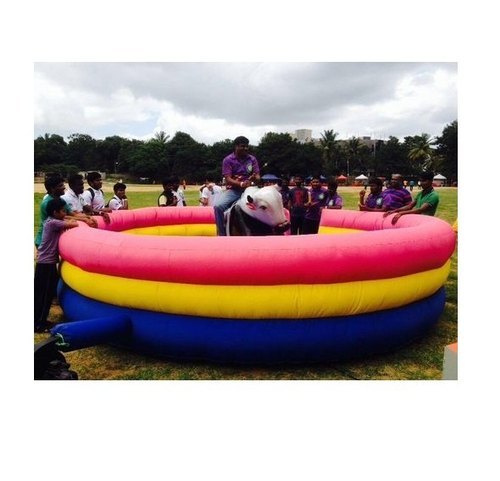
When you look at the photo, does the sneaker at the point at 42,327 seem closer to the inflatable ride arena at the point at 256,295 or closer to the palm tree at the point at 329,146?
the inflatable ride arena at the point at 256,295

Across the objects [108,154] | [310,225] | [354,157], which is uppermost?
[354,157]

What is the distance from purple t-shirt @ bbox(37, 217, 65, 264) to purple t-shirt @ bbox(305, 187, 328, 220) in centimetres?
352

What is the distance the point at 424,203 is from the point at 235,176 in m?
2.24

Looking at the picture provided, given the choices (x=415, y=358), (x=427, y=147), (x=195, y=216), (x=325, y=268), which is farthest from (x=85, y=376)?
(x=427, y=147)

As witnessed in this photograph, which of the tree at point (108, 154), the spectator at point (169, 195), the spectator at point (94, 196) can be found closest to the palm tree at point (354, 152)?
the tree at point (108, 154)

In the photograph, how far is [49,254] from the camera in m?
4.11

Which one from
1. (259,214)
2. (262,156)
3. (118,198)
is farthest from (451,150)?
(259,214)

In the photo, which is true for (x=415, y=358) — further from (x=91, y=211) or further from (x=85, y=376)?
(x=91, y=211)

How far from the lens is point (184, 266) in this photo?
10.1ft

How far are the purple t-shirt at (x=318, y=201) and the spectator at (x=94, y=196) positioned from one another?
289cm

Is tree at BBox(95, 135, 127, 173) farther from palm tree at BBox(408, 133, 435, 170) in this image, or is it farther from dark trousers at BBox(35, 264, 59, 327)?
dark trousers at BBox(35, 264, 59, 327)

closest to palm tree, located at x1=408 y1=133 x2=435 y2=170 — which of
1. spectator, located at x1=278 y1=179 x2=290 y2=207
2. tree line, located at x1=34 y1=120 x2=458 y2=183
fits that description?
tree line, located at x1=34 y1=120 x2=458 y2=183

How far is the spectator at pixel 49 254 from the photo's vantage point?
4051mm

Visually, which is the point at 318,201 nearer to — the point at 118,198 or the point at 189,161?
the point at 118,198
